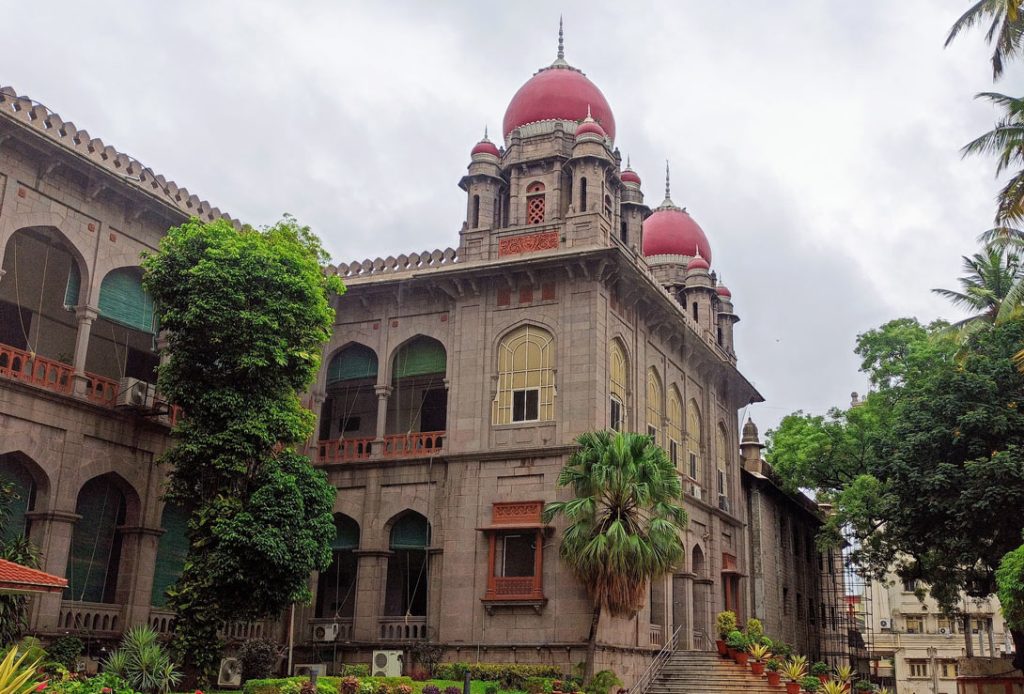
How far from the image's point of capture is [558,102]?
31.8 meters

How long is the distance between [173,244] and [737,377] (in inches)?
891

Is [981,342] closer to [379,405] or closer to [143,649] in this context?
[379,405]

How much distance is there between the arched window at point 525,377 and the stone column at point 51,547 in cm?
1085

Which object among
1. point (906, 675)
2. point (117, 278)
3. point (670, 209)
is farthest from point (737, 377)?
point (906, 675)

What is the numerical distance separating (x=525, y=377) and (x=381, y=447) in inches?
187

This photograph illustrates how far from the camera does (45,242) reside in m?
26.1

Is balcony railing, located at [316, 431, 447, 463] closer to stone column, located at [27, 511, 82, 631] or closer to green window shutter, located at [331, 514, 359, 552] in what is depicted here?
green window shutter, located at [331, 514, 359, 552]

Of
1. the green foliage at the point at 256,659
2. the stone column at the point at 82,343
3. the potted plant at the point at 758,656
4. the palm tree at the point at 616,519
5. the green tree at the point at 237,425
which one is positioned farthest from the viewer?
the potted plant at the point at 758,656

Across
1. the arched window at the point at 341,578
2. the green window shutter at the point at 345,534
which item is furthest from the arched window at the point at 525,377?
the arched window at the point at 341,578

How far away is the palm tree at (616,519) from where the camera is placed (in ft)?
79.1

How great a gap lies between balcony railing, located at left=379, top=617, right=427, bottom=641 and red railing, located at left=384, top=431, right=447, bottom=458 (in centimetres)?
438

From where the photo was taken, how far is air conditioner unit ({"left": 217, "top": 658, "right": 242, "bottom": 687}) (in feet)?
80.4

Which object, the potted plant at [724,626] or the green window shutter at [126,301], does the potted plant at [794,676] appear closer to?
the potted plant at [724,626]

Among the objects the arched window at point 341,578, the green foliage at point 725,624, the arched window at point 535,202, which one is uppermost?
the arched window at point 535,202
